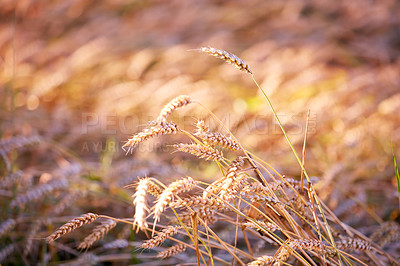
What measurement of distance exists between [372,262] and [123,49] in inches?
100

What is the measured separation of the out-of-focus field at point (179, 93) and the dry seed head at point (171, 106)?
0.73 m

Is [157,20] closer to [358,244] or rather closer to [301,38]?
[301,38]

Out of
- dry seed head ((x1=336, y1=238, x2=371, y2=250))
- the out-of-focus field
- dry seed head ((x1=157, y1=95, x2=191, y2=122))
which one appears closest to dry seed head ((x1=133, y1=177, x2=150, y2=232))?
dry seed head ((x1=157, y1=95, x2=191, y2=122))

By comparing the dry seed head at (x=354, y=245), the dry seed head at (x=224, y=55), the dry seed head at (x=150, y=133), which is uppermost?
the dry seed head at (x=224, y=55)

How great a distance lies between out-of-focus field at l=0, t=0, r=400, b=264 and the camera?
158 centimetres

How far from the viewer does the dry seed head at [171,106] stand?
77 centimetres

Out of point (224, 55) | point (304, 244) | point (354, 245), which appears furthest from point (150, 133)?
point (354, 245)

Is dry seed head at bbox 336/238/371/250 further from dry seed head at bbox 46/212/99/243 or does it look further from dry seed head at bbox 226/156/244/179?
dry seed head at bbox 46/212/99/243

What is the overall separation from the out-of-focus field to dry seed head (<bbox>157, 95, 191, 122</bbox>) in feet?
2.39

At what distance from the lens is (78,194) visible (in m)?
1.44

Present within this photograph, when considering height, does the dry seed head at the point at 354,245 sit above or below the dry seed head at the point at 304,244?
below

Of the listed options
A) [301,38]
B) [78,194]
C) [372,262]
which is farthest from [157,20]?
[372,262]

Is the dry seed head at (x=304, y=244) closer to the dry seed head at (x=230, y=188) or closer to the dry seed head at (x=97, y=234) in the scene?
the dry seed head at (x=230, y=188)

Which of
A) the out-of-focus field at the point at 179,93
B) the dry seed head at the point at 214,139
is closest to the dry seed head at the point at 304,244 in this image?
the dry seed head at the point at 214,139
